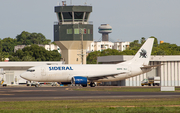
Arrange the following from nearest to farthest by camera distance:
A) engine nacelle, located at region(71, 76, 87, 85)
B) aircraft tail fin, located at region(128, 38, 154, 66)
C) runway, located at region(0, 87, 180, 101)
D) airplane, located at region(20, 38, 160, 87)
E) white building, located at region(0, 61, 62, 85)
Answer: runway, located at region(0, 87, 180, 101) < airplane, located at region(20, 38, 160, 87) < engine nacelle, located at region(71, 76, 87, 85) < aircraft tail fin, located at region(128, 38, 154, 66) < white building, located at region(0, 61, 62, 85)

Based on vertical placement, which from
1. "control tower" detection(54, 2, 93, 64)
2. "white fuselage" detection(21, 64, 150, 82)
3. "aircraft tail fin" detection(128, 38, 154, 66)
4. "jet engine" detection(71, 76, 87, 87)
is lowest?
"jet engine" detection(71, 76, 87, 87)

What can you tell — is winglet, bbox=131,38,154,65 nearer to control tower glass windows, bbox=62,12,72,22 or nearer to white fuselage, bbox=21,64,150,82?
white fuselage, bbox=21,64,150,82

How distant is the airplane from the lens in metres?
61.6

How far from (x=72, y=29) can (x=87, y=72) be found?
187 ft

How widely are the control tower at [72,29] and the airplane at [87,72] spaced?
4915cm

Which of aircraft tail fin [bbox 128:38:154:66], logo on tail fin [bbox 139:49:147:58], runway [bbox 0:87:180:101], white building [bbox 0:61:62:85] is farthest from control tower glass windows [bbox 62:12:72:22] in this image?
runway [bbox 0:87:180:101]

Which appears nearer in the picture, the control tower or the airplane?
the airplane

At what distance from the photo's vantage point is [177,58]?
84750mm

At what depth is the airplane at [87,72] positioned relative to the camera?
61625 mm

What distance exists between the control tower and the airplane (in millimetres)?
49153

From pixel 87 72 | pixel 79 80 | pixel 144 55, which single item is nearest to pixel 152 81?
pixel 144 55

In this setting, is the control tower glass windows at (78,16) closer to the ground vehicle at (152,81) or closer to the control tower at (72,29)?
the control tower at (72,29)

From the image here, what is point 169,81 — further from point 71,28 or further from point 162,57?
point 71,28

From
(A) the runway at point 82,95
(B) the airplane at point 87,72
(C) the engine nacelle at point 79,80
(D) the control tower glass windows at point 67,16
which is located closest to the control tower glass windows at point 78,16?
(D) the control tower glass windows at point 67,16
